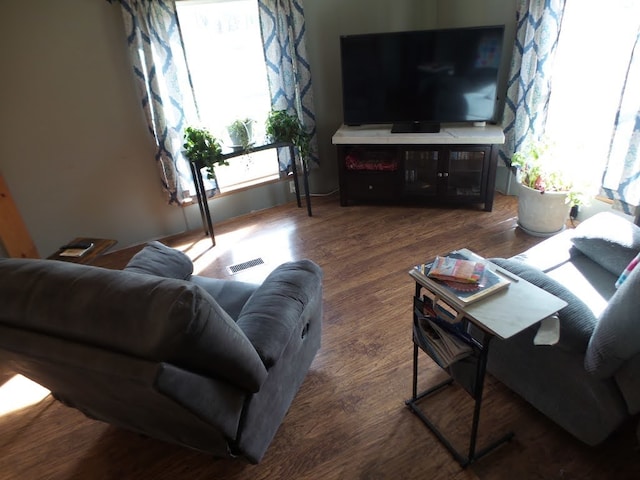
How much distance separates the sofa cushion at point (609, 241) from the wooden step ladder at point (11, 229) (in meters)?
3.58

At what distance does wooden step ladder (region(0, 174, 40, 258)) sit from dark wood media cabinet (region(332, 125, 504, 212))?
2.47m

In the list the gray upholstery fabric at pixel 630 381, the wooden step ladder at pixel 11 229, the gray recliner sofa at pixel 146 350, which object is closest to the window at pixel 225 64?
the wooden step ladder at pixel 11 229

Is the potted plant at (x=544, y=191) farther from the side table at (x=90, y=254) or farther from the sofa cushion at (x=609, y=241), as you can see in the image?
the side table at (x=90, y=254)

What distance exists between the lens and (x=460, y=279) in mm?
1428

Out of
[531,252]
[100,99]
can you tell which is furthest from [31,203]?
[531,252]

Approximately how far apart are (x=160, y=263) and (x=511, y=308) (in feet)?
5.02

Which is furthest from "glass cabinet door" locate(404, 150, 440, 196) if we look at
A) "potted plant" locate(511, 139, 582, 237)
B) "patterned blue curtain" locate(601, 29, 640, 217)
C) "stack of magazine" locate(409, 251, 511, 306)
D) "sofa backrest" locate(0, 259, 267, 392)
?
"sofa backrest" locate(0, 259, 267, 392)

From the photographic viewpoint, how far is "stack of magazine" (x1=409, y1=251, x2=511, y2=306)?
139cm

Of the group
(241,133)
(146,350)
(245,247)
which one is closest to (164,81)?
(241,133)

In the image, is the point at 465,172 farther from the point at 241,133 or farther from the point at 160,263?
the point at 160,263

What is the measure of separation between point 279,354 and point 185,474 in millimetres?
689

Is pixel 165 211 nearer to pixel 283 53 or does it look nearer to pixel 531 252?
pixel 283 53

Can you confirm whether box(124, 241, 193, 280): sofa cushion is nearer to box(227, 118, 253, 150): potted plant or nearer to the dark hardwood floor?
the dark hardwood floor

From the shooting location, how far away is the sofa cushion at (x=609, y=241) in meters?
1.85
